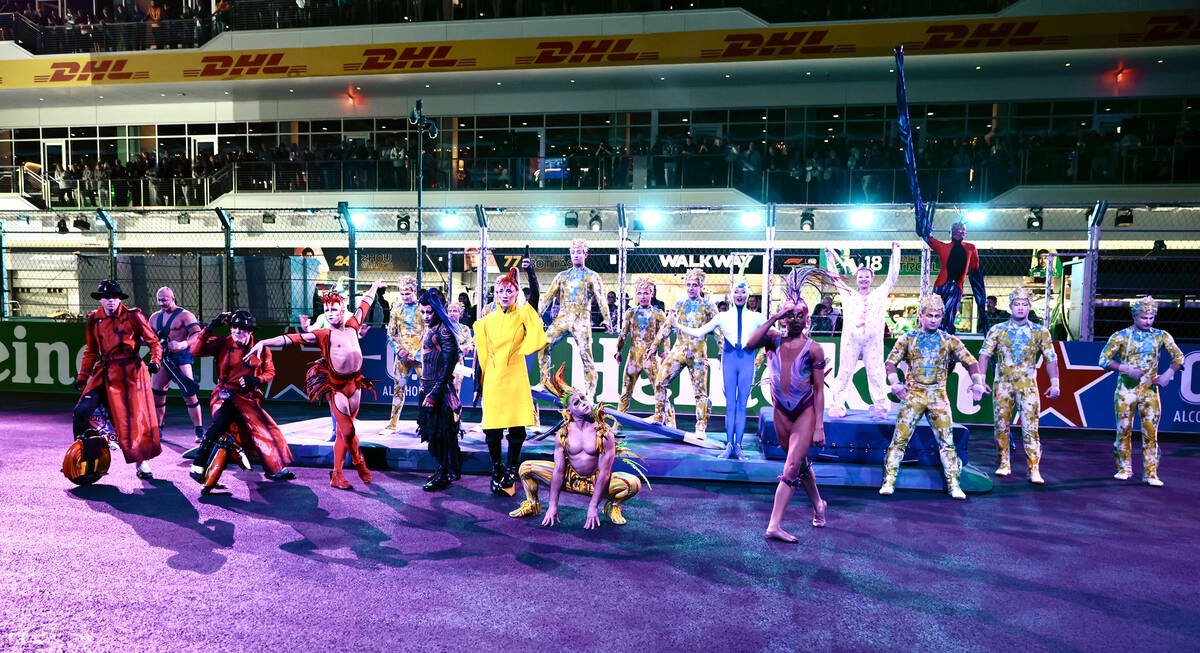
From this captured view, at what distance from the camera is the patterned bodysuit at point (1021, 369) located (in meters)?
8.26

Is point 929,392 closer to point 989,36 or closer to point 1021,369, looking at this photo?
point 1021,369

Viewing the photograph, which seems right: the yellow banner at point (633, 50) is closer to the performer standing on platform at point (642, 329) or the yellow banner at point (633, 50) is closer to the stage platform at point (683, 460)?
the performer standing on platform at point (642, 329)

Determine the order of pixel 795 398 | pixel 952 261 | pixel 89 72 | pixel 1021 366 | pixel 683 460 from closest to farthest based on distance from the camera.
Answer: pixel 795 398 < pixel 683 460 < pixel 1021 366 < pixel 952 261 < pixel 89 72

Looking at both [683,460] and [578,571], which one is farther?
[683,460]

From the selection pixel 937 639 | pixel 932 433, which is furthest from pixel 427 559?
pixel 932 433

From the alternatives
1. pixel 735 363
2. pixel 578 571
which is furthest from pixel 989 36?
pixel 578 571

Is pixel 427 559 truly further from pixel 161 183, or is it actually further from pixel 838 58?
pixel 161 183

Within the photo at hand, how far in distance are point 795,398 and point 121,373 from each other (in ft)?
21.3

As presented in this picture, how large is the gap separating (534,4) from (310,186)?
8.76 meters

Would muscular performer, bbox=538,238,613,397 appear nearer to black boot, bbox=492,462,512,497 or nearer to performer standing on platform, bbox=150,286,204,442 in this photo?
black boot, bbox=492,462,512,497

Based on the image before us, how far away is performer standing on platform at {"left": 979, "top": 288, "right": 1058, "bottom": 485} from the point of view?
27.1ft

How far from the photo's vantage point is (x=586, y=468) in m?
6.12

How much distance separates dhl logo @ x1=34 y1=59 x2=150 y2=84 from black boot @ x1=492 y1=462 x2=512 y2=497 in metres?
23.3

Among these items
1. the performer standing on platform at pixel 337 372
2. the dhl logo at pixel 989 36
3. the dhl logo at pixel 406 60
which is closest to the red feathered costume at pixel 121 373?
the performer standing on platform at pixel 337 372
